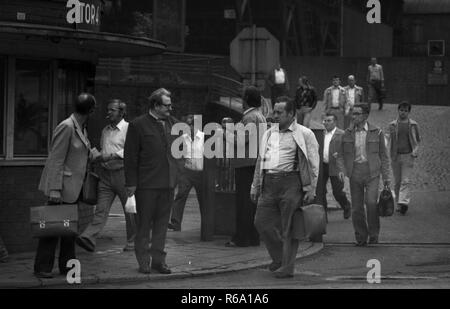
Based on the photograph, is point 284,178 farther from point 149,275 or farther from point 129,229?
point 129,229

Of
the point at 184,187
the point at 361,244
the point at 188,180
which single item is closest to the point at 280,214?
the point at 361,244

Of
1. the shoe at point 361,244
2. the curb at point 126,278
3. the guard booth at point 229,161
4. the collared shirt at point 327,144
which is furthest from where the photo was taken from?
the collared shirt at point 327,144

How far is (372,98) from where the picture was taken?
3772 centimetres

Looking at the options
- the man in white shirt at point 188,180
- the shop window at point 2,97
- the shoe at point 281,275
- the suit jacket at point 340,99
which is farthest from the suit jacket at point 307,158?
the suit jacket at point 340,99

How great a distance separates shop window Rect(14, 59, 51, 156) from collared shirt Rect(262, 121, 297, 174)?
3.04 m

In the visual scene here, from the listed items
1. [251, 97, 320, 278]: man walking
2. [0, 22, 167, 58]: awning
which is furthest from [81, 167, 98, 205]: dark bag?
[251, 97, 320, 278]: man walking

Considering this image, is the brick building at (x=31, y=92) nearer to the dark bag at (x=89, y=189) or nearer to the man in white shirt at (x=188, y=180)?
the dark bag at (x=89, y=189)

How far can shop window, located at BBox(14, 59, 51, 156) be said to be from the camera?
12.2 m

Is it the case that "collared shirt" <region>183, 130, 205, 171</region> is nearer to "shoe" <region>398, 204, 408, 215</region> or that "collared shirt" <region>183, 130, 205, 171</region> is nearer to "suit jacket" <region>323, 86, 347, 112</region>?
"shoe" <region>398, 204, 408, 215</region>

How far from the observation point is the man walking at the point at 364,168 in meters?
13.5

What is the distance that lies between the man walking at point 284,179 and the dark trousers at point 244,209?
204 cm

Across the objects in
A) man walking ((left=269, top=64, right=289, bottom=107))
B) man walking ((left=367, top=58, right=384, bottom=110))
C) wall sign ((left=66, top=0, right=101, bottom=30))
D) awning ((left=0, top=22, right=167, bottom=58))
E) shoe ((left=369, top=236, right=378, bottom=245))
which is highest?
man walking ((left=367, top=58, right=384, bottom=110))

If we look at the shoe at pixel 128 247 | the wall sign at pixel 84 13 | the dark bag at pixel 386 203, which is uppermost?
the wall sign at pixel 84 13

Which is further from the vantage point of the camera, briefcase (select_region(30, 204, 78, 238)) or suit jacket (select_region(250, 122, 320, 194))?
suit jacket (select_region(250, 122, 320, 194))
